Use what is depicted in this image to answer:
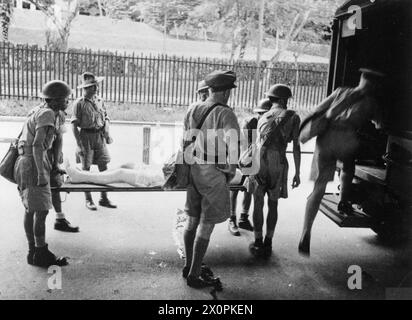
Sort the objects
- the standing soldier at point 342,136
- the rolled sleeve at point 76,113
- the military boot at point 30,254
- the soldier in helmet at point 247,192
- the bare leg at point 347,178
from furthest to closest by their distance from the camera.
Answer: the rolled sleeve at point 76,113, the soldier in helmet at point 247,192, the bare leg at point 347,178, the standing soldier at point 342,136, the military boot at point 30,254

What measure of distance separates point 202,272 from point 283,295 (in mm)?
749

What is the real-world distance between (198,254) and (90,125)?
258 cm

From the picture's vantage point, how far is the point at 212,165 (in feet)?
12.8

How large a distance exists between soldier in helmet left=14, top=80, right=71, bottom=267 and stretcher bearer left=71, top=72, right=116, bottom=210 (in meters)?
1.40

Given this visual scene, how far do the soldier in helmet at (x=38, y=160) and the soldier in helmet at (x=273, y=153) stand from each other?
2.00 m

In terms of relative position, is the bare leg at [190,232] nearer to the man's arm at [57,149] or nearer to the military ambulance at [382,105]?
the man's arm at [57,149]

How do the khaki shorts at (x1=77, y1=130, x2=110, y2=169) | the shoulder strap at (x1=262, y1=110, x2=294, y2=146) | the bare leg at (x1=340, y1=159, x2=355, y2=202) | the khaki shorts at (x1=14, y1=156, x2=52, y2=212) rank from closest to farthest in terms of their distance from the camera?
the khaki shorts at (x1=14, y1=156, x2=52, y2=212) < the shoulder strap at (x1=262, y1=110, x2=294, y2=146) < the bare leg at (x1=340, y1=159, x2=355, y2=202) < the khaki shorts at (x1=77, y1=130, x2=110, y2=169)

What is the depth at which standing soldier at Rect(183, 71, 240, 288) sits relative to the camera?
3.84 metres

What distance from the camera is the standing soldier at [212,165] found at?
12.6 ft

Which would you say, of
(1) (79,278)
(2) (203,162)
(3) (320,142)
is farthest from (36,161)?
(3) (320,142)

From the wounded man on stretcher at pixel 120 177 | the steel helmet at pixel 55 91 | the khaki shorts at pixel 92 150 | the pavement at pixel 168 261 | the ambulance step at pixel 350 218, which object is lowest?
the pavement at pixel 168 261

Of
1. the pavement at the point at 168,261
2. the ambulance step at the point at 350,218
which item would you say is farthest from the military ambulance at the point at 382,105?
the pavement at the point at 168,261

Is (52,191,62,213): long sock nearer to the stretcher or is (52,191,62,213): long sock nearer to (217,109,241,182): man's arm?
the stretcher

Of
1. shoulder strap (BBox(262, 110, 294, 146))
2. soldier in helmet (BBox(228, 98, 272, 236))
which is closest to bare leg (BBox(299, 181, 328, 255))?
shoulder strap (BBox(262, 110, 294, 146))
